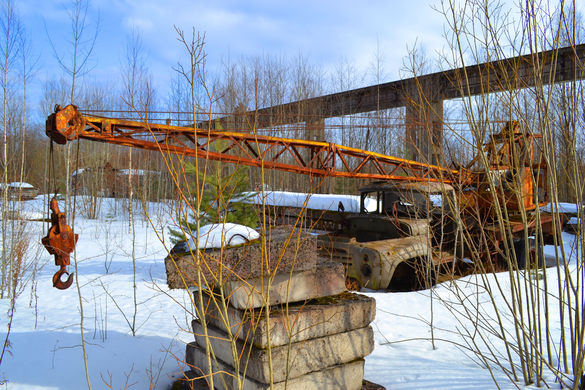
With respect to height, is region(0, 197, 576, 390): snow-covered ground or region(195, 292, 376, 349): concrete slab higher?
region(195, 292, 376, 349): concrete slab

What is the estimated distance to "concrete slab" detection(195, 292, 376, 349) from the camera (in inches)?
108

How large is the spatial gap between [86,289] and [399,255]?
5343mm

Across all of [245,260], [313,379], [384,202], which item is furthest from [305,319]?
[384,202]

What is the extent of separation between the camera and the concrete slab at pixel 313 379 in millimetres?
2793

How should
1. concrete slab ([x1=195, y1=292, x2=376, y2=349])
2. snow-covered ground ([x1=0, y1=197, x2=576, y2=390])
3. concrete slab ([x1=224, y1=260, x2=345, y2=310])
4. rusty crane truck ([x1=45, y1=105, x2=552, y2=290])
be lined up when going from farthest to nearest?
rusty crane truck ([x1=45, y1=105, x2=552, y2=290]) < snow-covered ground ([x1=0, y1=197, x2=576, y2=390]) < concrete slab ([x1=224, y1=260, x2=345, y2=310]) < concrete slab ([x1=195, y1=292, x2=376, y2=349])

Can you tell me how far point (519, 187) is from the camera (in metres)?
2.76

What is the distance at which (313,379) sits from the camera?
294 cm

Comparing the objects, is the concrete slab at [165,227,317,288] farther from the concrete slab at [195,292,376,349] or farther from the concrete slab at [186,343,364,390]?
the concrete slab at [186,343,364,390]

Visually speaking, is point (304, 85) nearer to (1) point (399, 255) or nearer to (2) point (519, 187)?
(1) point (399, 255)

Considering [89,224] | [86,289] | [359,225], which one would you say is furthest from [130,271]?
[89,224]

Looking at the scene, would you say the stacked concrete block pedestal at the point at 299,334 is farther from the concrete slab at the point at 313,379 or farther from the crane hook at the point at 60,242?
the crane hook at the point at 60,242

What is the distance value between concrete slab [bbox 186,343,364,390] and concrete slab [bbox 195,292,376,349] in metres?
0.27

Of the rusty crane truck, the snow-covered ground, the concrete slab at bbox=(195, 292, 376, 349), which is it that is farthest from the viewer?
the rusty crane truck

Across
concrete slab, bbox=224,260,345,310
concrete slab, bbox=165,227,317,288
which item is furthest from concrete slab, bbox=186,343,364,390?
concrete slab, bbox=165,227,317,288
